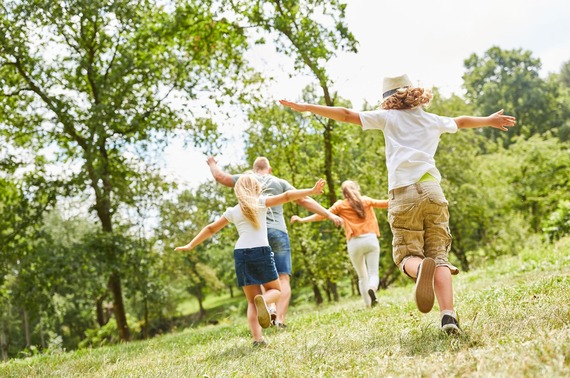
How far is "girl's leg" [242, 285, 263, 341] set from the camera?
5.64 metres

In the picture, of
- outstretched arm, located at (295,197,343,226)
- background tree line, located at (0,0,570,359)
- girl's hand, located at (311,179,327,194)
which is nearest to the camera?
girl's hand, located at (311,179,327,194)

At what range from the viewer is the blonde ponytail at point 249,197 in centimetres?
584

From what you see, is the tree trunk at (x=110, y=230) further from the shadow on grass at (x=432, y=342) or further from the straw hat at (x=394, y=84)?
the shadow on grass at (x=432, y=342)

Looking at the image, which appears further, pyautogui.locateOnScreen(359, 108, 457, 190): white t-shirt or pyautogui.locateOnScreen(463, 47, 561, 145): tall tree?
pyautogui.locateOnScreen(463, 47, 561, 145): tall tree

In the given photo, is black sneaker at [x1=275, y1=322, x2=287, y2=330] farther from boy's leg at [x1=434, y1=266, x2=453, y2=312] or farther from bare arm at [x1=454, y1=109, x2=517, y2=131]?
bare arm at [x1=454, y1=109, x2=517, y2=131]

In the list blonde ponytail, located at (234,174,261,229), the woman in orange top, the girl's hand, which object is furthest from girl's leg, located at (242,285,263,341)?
the woman in orange top

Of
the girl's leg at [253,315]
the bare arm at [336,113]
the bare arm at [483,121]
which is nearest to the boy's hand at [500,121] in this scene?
the bare arm at [483,121]

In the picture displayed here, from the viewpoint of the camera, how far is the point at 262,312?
17.4 feet

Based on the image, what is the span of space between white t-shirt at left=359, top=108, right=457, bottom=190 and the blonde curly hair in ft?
0.18

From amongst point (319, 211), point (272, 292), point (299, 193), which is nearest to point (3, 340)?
point (319, 211)

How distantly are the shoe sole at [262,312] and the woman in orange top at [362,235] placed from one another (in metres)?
3.30

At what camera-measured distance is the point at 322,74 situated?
14648 mm

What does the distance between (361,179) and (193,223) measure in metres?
8.13

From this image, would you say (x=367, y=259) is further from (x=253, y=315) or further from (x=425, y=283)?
(x=425, y=283)
